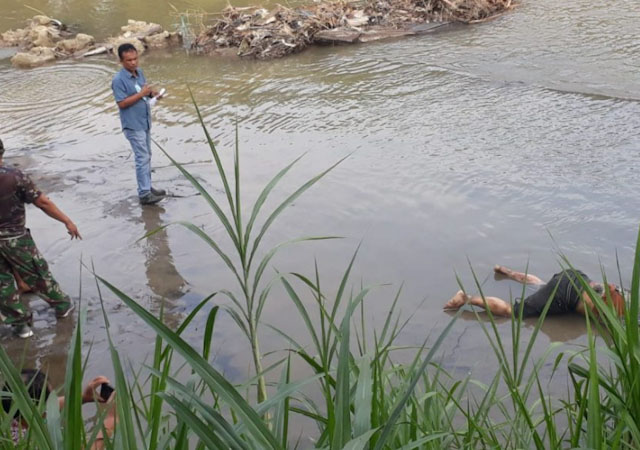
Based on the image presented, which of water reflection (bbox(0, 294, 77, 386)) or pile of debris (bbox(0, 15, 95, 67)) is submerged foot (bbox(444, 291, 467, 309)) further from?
pile of debris (bbox(0, 15, 95, 67))

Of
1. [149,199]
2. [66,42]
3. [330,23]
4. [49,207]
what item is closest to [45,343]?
[49,207]

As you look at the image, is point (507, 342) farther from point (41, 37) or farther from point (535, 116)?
point (41, 37)

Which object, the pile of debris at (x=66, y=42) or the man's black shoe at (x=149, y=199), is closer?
the man's black shoe at (x=149, y=199)

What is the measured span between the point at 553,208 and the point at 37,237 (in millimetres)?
4758

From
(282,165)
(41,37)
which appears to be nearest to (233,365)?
(282,165)

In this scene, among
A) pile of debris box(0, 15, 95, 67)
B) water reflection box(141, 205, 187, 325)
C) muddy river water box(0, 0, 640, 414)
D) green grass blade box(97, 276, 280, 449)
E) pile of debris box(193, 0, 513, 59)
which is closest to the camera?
green grass blade box(97, 276, 280, 449)

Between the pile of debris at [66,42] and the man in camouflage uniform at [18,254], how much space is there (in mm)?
10498

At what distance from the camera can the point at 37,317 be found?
5.59 m

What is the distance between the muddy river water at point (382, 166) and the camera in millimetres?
5391

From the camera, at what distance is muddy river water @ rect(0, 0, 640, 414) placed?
5.39 meters

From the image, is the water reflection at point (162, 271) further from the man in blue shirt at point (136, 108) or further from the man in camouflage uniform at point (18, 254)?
the man in camouflage uniform at point (18, 254)

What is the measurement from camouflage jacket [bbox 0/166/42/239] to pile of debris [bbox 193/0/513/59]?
28.6 feet

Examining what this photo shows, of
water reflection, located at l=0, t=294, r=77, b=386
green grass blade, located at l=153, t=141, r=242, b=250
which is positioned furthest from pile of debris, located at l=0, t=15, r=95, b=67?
green grass blade, located at l=153, t=141, r=242, b=250

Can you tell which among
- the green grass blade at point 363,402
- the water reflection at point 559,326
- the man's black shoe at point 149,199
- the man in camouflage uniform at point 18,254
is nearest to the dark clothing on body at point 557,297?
the water reflection at point 559,326
